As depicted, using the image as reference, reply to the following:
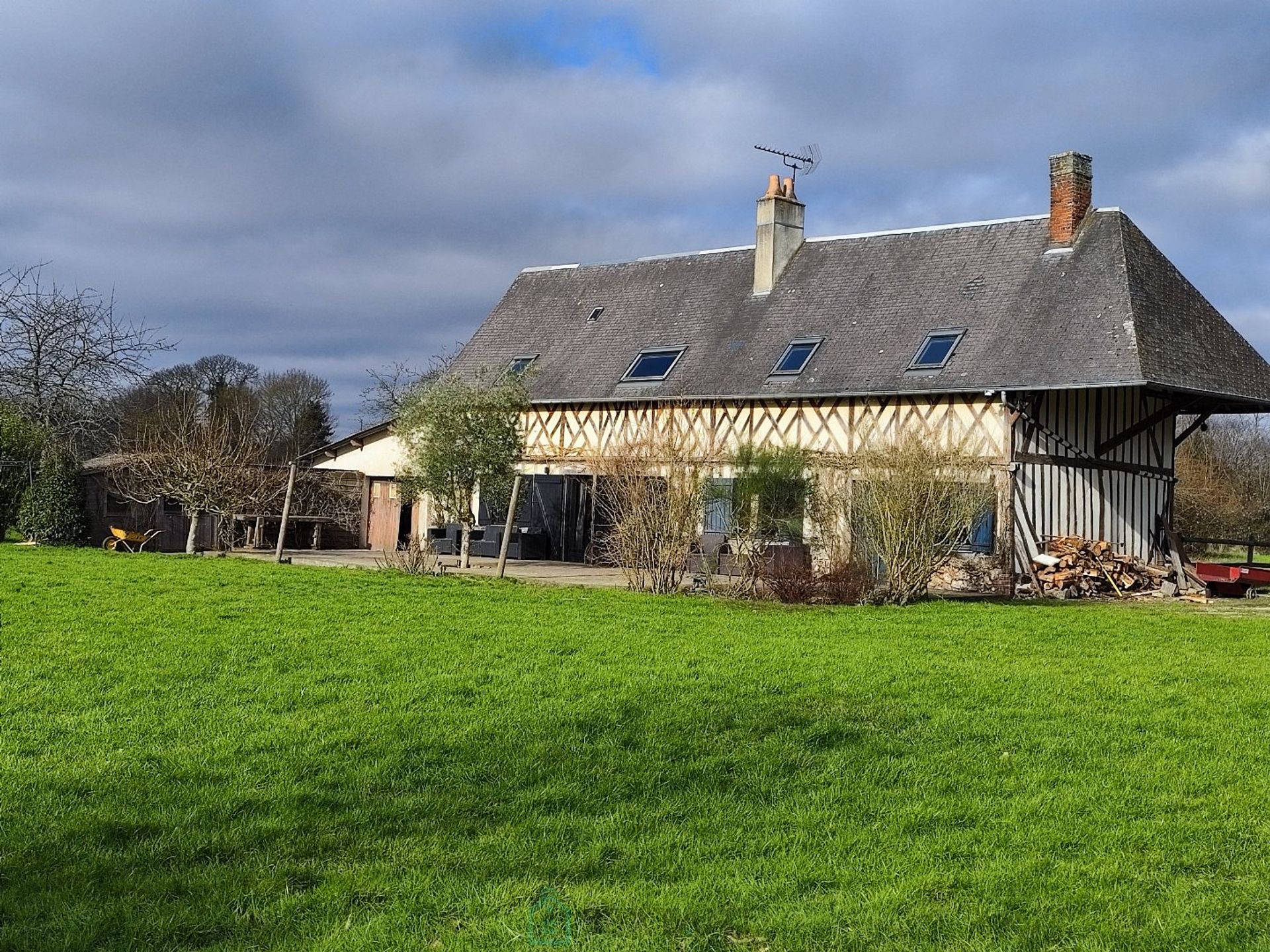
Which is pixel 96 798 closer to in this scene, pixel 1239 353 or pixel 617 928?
pixel 617 928

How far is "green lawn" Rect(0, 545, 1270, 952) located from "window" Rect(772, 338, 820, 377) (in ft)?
33.7

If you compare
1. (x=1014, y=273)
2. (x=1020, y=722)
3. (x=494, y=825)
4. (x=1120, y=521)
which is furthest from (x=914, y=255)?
(x=494, y=825)

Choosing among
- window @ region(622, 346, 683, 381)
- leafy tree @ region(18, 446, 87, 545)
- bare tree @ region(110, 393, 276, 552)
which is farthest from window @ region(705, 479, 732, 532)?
leafy tree @ region(18, 446, 87, 545)

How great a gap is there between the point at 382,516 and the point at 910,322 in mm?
10561

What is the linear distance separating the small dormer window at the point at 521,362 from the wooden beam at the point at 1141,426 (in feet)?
32.8

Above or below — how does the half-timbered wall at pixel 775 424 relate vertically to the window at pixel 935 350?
below

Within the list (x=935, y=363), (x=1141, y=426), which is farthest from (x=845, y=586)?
(x=1141, y=426)

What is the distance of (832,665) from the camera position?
809 centimetres

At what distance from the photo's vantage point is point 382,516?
2377 cm

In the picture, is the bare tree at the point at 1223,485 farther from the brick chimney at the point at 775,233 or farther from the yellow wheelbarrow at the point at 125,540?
the yellow wheelbarrow at the point at 125,540

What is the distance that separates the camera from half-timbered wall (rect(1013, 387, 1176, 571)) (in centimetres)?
1688

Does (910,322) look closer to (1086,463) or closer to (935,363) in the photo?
(935,363)

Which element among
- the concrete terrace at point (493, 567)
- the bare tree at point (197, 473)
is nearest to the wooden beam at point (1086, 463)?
the concrete terrace at point (493, 567)

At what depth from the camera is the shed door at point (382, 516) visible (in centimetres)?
2358
